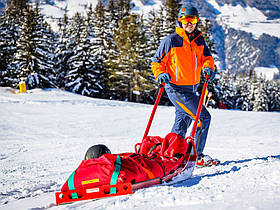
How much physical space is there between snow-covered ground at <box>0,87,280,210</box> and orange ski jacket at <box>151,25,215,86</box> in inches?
54.7

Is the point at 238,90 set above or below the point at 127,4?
below

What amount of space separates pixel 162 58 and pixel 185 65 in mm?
350

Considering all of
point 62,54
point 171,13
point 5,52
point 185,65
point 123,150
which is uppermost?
point 171,13

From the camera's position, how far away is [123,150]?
5758 millimetres

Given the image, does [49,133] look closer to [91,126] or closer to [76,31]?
[91,126]

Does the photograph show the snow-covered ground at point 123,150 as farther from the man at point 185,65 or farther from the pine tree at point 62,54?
the pine tree at point 62,54

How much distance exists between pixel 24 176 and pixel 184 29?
3250mm

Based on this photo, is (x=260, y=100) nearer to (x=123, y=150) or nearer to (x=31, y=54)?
(x=31, y=54)

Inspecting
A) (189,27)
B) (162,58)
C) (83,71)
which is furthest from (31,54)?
(189,27)

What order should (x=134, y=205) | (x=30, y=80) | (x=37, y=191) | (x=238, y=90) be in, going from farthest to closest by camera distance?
(x=238, y=90) → (x=30, y=80) → (x=37, y=191) → (x=134, y=205)

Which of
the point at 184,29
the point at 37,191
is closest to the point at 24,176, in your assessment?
the point at 37,191

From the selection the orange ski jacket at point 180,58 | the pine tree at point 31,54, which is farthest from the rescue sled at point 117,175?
the pine tree at point 31,54

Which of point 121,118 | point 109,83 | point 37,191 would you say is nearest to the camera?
point 37,191

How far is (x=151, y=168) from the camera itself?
9.45 ft
